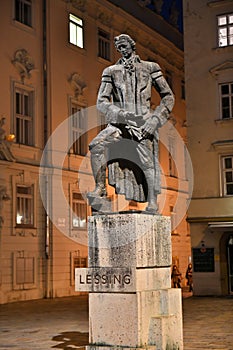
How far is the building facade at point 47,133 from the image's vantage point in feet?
76.9

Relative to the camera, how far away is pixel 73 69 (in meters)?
27.6

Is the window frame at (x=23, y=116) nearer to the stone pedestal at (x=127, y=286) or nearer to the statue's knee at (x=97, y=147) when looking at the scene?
the statue's knee at (x=97, y=147)

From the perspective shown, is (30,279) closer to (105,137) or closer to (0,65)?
(0,65)

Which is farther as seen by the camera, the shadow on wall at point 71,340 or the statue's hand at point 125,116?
the shadow on wall at point 71,340

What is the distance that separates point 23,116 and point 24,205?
10.7 feet

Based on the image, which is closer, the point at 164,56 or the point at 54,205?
the point at 54,205

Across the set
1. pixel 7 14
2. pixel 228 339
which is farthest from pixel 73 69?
pixel 228 339

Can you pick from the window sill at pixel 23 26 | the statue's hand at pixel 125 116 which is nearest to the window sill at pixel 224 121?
the window sill at pixel 23 26

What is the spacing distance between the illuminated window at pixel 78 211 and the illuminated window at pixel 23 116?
344 cm

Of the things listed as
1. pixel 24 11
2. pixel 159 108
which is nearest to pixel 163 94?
pixel 159 108

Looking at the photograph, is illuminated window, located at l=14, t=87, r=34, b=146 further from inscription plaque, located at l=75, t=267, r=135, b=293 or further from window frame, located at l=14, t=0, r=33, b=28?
inscription plaque, located at l=75, t=267, r=135, b=293

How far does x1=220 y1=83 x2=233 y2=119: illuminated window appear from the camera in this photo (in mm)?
24797

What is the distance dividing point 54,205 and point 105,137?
1679 cm

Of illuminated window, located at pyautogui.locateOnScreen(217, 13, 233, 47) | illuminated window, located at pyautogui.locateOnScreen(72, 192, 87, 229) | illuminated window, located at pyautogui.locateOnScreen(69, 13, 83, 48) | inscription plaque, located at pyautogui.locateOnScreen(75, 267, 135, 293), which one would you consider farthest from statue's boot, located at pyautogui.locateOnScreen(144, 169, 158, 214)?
illuminated window, located at pyautogui.locateOnScreen(69, 13, 83, 48)
